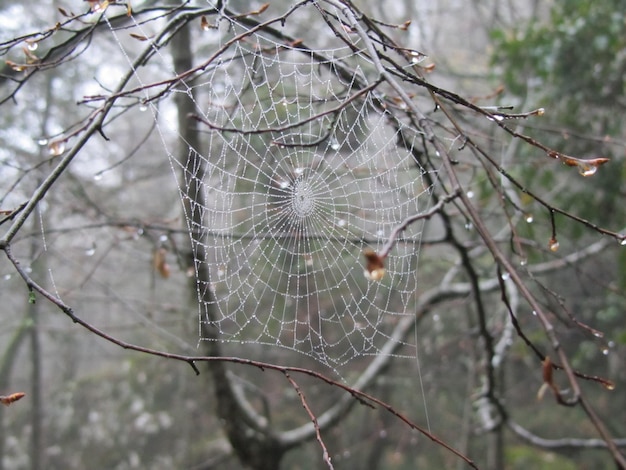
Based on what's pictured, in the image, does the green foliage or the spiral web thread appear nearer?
the spiral web thread

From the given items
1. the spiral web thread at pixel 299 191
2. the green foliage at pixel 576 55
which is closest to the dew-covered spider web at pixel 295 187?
the spiral web thread at pixel 299 191

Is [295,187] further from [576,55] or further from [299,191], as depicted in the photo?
[576,55]

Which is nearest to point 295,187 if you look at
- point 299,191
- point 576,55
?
point 299,191

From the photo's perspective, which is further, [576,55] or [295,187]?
[576,55]

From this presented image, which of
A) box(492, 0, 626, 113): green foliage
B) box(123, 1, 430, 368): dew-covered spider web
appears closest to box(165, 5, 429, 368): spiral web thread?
box(123, 1, 430, 368): dew-covered spider web

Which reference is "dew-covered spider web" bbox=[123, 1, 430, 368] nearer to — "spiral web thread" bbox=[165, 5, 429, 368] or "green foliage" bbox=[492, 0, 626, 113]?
"spiral web thread" bbox=[165, 5, 429, 368]

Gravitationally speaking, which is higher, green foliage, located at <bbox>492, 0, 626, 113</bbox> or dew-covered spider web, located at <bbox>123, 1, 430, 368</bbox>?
green foliage, located at <bbox>492, 0, 626, 113</bbox>
